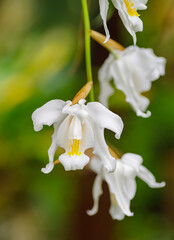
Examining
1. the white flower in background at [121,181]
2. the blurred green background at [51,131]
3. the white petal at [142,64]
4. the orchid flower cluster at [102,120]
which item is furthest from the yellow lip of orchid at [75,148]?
the blurred green background at [51,131]

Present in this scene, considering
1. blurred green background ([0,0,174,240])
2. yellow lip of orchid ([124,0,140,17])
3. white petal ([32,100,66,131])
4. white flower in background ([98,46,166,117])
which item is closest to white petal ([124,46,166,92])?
white flower in background ([98,46,166,117])

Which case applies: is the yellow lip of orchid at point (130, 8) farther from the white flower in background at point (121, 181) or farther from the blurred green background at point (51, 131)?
the blurred green background at point (51, 131)

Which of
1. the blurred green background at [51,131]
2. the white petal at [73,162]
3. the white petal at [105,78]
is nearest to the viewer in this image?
the white petal at [73,162]

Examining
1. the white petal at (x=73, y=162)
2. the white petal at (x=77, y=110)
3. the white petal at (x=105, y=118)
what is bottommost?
the white petal at (x=73, y=162)

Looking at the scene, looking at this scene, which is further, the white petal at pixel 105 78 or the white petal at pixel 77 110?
the white petal at pixel 105 78

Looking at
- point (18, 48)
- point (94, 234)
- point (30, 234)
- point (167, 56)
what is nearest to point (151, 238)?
point (94, 234)

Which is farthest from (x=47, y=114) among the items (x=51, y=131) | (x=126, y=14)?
(x=51, y=131)

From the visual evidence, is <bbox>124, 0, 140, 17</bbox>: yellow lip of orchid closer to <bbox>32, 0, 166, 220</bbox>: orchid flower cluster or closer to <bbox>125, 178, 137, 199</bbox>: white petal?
<bbox>32, 0, 166, 220</bbox>: orchid flower cluster

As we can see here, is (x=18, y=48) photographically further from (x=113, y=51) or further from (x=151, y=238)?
(x=151, y=238)
